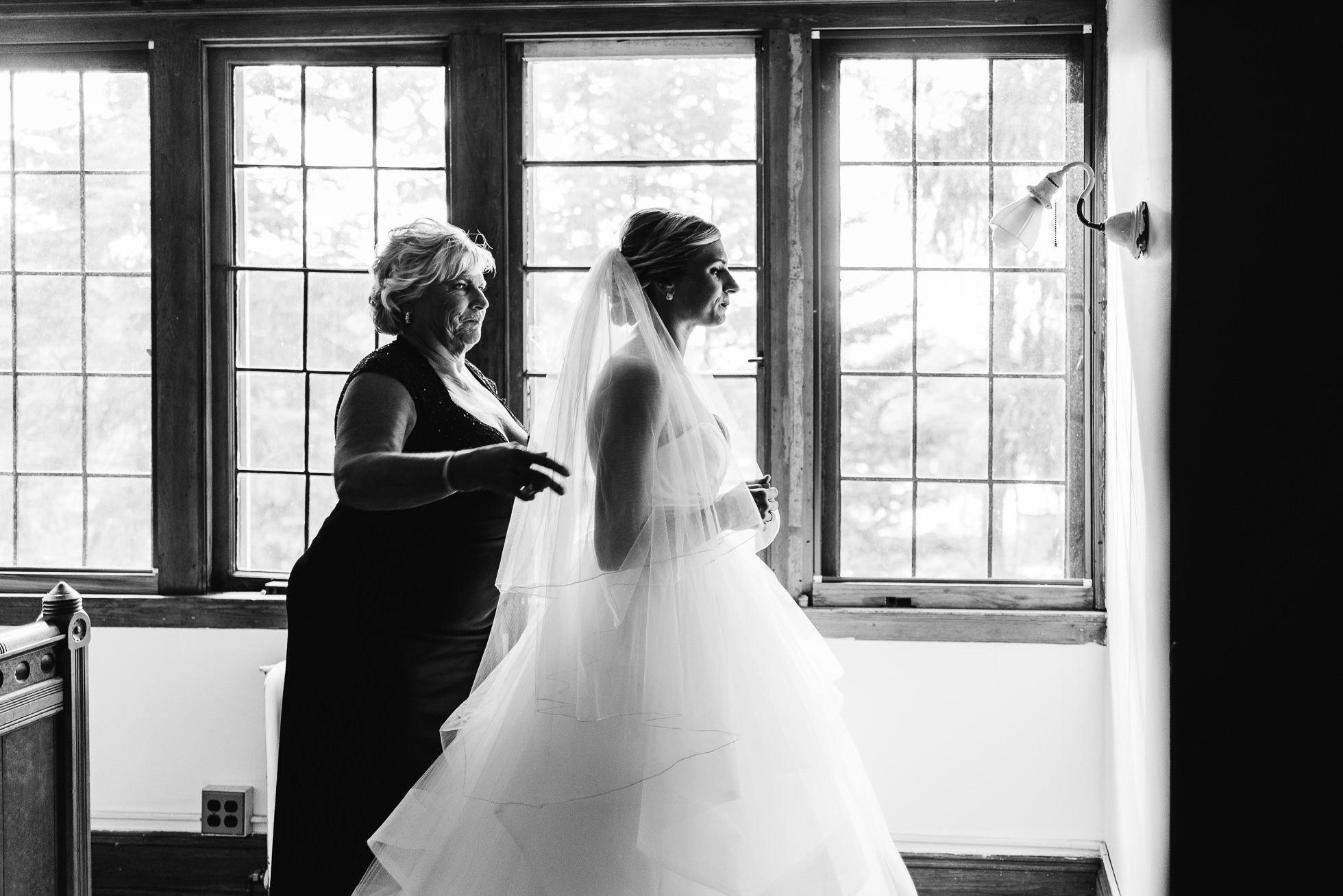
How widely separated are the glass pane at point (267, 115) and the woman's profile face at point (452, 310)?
1206mm

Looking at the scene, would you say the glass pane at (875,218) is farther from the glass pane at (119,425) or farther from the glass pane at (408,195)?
the glass pane at (119,425)

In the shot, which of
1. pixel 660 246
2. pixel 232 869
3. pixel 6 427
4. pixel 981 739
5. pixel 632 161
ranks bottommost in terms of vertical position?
pixel 232 869

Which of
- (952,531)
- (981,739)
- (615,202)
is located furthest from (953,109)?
(981,739)

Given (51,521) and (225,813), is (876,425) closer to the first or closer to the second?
(225,813)

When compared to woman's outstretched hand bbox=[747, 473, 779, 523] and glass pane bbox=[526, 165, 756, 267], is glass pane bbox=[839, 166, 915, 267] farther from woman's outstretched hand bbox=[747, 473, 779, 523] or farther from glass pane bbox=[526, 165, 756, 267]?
woman's outstretched hand bbox=[747, 473, 779, 523]

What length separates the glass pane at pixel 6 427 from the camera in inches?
124

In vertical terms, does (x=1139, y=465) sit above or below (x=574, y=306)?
below

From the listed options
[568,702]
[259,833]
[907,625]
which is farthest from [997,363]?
[259,833]

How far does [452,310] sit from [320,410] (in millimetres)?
1087

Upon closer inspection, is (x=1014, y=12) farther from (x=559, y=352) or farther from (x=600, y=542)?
(x=600, y=542)

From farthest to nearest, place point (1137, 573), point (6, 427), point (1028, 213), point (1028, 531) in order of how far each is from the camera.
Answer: point (6, 427)
point (1028, 531)
point (1028, 213)
point (1137, 573)

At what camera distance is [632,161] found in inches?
116

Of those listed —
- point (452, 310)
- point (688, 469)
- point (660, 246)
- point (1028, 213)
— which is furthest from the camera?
point (1028, 213)

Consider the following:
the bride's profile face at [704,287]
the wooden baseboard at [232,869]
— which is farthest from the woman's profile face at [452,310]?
the wooden baseboard at [232,869]
